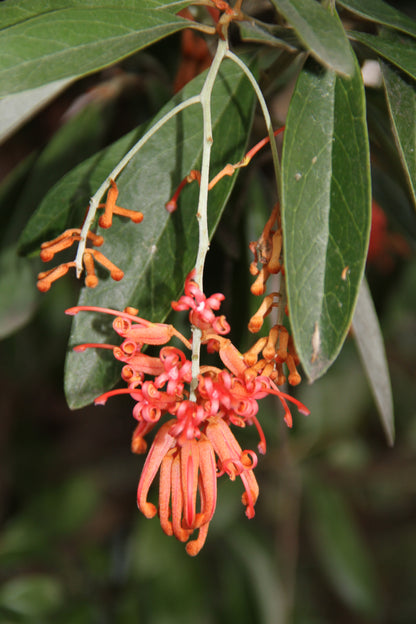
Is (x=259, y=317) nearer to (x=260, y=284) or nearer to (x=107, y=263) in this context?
(x=260, y=284)

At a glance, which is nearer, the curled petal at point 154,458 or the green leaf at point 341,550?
the curled petal at point 154,458

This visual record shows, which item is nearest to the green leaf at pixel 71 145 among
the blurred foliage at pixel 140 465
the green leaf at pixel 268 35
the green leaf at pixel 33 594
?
the blurred foliage at pixel 140 465

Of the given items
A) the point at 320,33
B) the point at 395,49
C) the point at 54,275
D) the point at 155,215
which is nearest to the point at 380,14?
the point at 395,49

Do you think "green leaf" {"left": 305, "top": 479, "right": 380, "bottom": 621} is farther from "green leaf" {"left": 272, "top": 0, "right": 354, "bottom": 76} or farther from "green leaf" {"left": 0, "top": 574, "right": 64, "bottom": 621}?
"green leaf" {"left": 272, "top": 0, "right": 354, "bottom": 76}

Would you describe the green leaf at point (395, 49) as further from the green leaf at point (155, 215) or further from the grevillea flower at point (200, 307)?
the grevillea flower at point (200, 307)

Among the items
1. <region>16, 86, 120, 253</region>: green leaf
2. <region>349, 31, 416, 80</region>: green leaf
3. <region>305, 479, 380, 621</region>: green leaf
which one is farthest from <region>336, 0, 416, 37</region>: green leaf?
<region>305, 479, 380, 621</region>: green leaf

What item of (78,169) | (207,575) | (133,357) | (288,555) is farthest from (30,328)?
(133,357)
